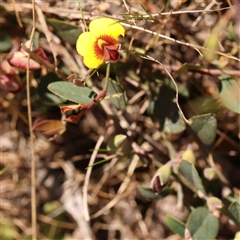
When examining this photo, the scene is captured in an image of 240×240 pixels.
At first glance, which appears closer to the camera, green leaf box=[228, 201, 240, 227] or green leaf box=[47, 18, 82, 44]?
green leaf box=[228, 201, 240, 227]

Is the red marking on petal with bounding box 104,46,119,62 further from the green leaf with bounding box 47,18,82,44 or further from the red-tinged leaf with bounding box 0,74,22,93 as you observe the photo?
the red-tinged leaf with bounding box 0,74,22,93

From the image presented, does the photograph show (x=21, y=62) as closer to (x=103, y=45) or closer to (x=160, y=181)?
(x=103, y=45)

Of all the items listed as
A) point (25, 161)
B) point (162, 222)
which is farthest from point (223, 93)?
point (25, 161)

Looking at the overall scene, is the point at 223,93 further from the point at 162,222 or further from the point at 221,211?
the point at 162,222

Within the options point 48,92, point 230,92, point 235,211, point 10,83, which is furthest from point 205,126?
point 10,83

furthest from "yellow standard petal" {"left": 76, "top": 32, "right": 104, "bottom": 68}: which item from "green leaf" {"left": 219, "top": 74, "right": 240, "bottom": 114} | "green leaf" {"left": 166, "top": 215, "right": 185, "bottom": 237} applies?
"green leaf" {"left": 166, "top": 215, "right": 185, "bottom": 237}

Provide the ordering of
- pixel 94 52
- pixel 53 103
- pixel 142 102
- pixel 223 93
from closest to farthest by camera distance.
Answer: pixel 94 52 < pixel 223 93 < pixel 53 103 < pixel 142 102

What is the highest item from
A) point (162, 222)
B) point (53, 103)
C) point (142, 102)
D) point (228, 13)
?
point (228, 13)
